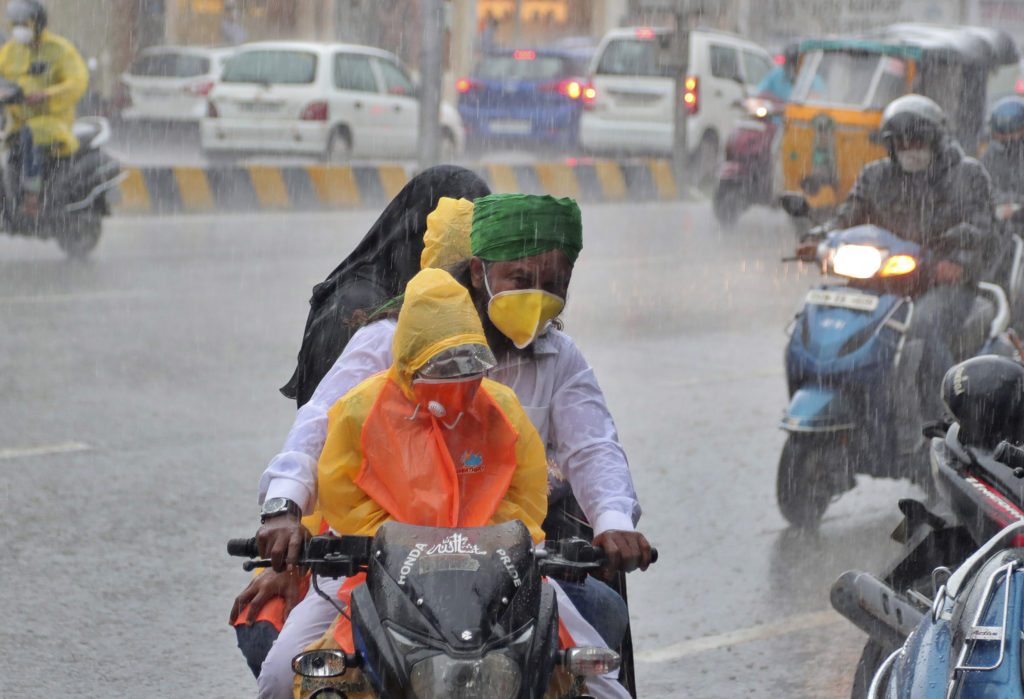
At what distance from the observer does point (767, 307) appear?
38.9 ft

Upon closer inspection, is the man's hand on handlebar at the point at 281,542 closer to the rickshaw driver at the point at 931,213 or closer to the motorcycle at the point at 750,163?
the rickshaw driver at the point at 931,213

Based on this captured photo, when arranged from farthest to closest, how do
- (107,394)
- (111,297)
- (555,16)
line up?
1. (555,16)
2. (111,297)
3. (107,394)

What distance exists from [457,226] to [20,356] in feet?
20.1

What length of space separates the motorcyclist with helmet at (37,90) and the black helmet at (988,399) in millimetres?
9655

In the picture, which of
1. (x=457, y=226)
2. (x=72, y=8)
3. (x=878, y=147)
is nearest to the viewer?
(x=457, y=226)

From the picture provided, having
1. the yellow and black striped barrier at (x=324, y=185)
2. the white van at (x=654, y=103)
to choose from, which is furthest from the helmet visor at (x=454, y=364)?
the white van at (x=654, y=103)

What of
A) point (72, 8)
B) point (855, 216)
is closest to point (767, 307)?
point (855, 216)

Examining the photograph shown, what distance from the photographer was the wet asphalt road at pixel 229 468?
195 inches

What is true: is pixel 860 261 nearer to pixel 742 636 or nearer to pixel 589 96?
pixel 742 636

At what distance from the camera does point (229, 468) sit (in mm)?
6941

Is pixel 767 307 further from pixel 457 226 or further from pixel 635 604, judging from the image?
pixel 457 226

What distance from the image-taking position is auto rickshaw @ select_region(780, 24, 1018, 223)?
606 inches

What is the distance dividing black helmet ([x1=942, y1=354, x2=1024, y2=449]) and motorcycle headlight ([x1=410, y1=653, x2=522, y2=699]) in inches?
69.0

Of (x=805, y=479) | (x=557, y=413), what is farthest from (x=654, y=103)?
(x=557, y=413)
